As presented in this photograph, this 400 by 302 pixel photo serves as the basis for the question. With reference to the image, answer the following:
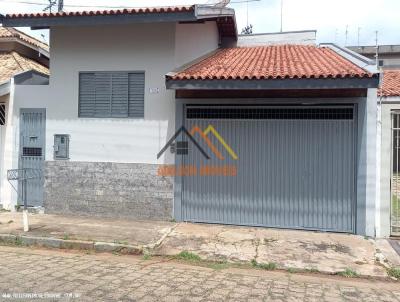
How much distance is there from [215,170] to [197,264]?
2884 mm

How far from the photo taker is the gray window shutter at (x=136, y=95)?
9.57m

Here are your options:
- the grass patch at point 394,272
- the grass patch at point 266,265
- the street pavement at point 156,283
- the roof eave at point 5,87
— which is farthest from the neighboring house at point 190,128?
the street pavement at point 156,283

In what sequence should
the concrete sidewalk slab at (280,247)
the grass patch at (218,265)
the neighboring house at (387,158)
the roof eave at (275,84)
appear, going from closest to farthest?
the grass patch at (218,265)
the concrete sidewalk slab at (280,247)
the roof eave at (275,84)
the neighboring house at (387,158)

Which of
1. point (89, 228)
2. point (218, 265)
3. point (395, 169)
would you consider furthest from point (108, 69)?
point (395, 169)

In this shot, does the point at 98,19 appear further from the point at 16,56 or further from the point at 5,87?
the point at 16,56

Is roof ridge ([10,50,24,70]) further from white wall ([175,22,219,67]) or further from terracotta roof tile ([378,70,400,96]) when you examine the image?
terracotta roof tile ([378,70,400,96])

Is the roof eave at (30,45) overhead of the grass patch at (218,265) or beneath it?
overhead

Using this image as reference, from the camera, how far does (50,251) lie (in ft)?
24.3

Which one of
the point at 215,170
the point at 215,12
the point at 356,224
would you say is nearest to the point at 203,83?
the point at 215,170

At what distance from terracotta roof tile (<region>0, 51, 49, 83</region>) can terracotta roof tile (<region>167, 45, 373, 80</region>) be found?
16.2 ft

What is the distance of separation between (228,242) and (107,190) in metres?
3.28

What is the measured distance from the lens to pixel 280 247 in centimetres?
757

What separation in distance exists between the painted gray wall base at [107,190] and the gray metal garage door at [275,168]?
24.2 inches

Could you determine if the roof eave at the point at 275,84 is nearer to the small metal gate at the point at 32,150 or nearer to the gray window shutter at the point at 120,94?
the gray window shutter at the point at 120,94
